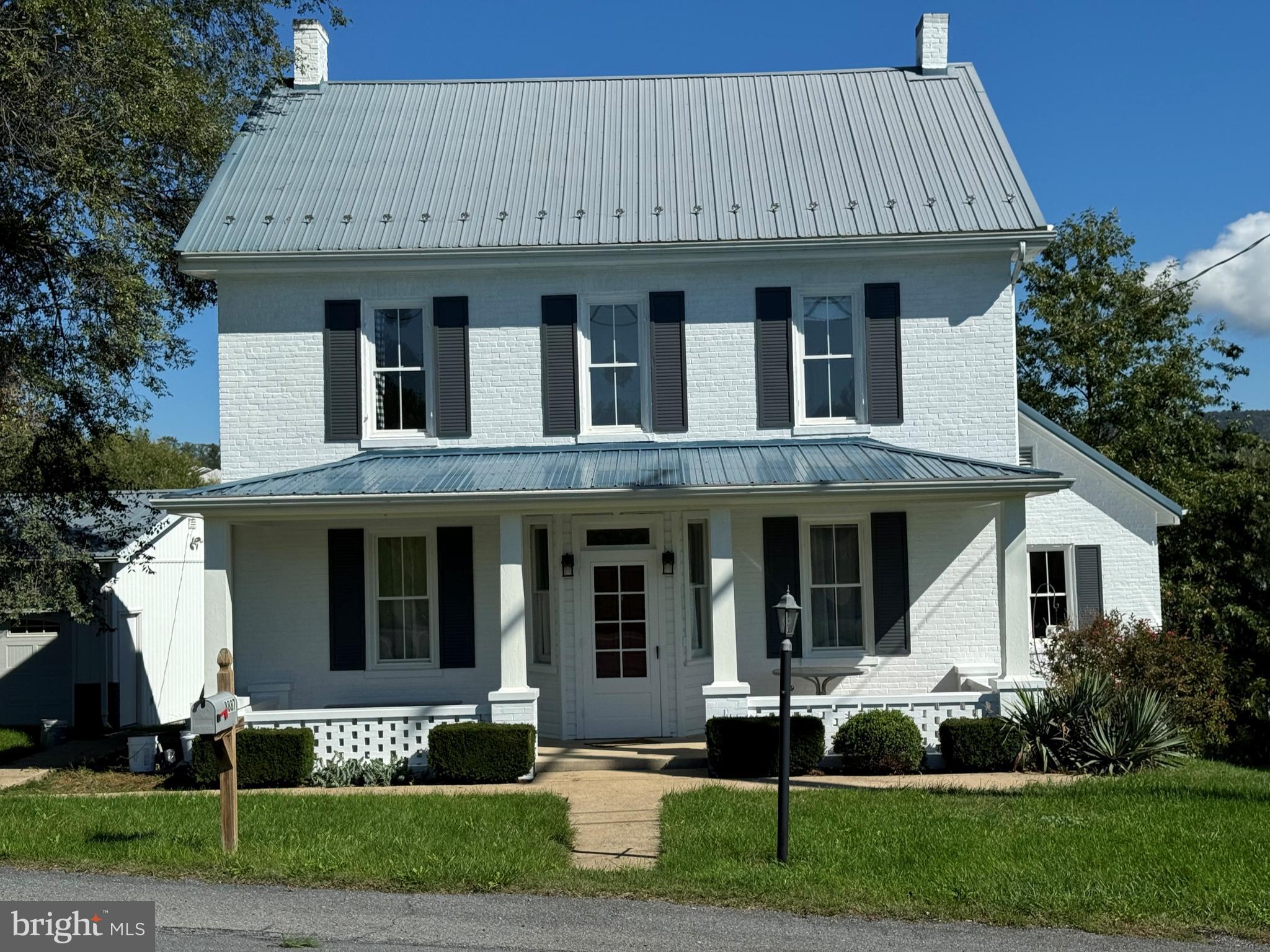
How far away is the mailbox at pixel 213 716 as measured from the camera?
8688 mm

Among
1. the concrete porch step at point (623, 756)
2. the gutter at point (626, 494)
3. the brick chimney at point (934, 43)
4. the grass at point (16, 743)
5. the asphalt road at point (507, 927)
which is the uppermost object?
the brick chimney at point (934, 43)

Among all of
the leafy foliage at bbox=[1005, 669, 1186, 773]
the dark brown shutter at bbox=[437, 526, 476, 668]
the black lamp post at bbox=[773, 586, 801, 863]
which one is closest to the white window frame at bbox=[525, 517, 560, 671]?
the dark brown shutter at bbox=[437, 526, 476, 668]

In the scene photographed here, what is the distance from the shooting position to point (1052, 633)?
1609cm

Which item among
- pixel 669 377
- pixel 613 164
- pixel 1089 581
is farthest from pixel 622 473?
pixel 1089 581

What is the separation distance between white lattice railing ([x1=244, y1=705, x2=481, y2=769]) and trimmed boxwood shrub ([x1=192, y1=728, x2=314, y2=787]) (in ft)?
1.43

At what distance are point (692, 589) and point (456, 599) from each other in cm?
291

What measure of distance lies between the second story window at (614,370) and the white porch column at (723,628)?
7.87ft

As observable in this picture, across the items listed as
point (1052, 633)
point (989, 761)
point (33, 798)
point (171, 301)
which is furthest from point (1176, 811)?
point (171, 301)

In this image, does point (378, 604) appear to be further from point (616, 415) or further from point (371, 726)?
point (616, 415)

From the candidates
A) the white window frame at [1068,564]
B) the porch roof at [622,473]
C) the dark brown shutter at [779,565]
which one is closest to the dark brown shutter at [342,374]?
the porch roof at [622,473]

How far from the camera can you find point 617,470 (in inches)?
546

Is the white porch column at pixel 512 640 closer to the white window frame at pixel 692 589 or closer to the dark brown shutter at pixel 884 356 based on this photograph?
the white window frame at pixel 692 589

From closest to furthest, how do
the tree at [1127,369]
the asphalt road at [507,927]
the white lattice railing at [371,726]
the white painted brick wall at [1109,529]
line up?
the asphalt road at [507,927] → the white lattice railing at [371,726] → the white painted brick wall at [1109,529] → the tree at [1127,369]

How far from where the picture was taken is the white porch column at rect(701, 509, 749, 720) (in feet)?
42.6
